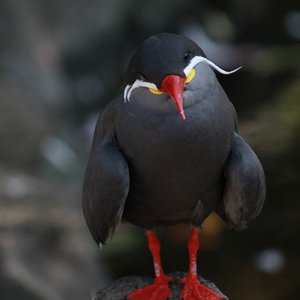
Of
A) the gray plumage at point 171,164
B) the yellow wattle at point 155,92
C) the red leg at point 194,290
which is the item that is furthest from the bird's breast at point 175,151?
the red leg at point 194,290

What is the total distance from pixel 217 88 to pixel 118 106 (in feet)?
1.48

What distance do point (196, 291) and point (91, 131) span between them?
5.21 metres

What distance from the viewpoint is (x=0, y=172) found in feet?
24.0

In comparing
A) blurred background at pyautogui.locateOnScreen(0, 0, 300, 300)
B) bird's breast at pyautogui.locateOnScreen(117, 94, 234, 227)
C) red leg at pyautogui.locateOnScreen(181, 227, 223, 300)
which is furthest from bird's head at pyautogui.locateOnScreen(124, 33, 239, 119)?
blurred background at pyautogui.locateOnScreen(0, 0, 300, 300)

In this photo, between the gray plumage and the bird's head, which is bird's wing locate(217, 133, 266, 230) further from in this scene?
the bird's head

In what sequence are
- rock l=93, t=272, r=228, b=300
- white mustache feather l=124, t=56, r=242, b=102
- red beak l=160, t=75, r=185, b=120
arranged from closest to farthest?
red beak l=160, t=75, r=185, b=120 < white mustache feather l=124, t=56, r=242, b=102 < rock l=93, t=272, r=228, b=300

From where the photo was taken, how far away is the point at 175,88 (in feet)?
10.1

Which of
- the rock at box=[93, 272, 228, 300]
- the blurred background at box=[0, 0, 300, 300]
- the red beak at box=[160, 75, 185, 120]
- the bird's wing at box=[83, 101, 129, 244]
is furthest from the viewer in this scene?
the blurred background at box=[0, 0, 300, 300]

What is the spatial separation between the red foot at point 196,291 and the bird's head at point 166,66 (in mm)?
1047

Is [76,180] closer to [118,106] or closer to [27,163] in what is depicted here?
[27,163]

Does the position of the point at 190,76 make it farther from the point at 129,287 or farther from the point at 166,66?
the point at 129,287

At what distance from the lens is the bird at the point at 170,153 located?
3.23 m

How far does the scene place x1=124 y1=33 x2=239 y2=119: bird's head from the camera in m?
3.11

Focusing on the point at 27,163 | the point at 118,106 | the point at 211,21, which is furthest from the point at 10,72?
the point at 118,106
